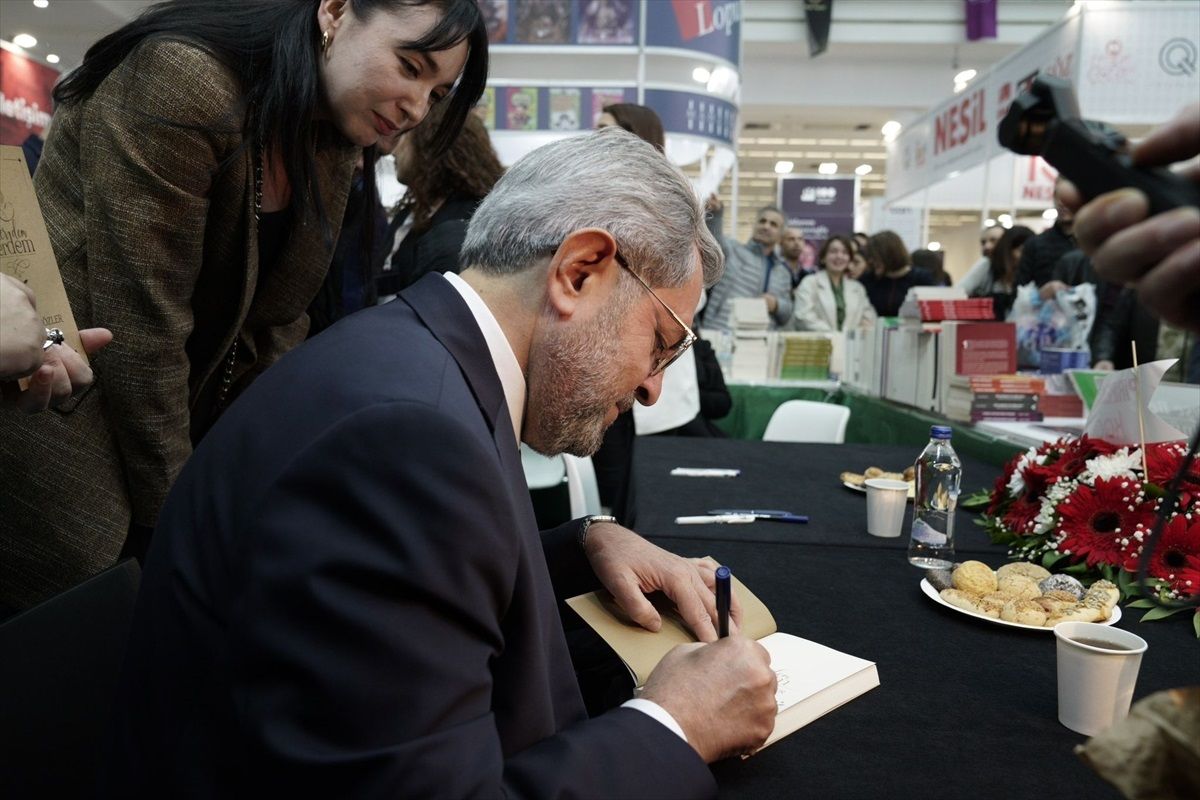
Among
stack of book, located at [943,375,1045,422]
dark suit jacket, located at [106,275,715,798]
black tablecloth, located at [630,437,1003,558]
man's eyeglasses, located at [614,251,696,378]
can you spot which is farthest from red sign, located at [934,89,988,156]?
dark suit jacket, located at [106,275,715,798]

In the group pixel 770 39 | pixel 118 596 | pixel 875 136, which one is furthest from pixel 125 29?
pixel 875 136

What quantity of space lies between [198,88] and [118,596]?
2.51 feet

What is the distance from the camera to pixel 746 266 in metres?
5.43

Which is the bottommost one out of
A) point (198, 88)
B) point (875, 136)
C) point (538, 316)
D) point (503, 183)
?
point (538, 316)

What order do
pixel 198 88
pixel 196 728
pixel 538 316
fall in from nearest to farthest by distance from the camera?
pixel 196 728, pixel 538 316, pixel 198 88

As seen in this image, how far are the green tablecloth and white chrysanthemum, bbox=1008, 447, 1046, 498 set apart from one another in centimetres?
68

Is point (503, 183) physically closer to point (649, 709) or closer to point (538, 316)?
point (538, 316)

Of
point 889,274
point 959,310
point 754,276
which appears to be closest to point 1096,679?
point 959,310

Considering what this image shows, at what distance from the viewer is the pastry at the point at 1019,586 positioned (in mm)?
1214

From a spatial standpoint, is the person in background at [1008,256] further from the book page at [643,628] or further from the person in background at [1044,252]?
the book page at [643,628]

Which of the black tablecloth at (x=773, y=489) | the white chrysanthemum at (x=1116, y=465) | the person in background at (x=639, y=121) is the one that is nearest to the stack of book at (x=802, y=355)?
the black tablecloth at (x=773, y=489)

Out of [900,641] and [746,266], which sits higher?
[746,266]

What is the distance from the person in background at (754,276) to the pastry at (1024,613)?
10.6ft

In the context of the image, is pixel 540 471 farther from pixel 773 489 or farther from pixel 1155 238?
pixel 1155 238
